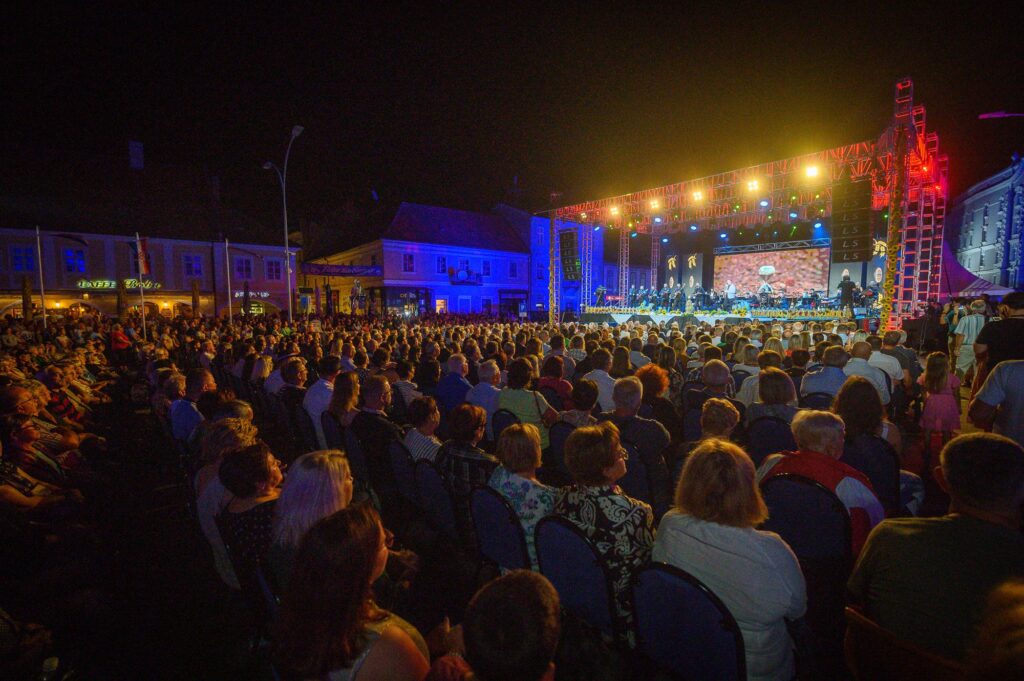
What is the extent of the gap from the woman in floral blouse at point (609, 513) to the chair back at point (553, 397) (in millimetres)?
3311

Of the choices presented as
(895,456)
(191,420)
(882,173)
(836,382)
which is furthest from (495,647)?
(882,173)

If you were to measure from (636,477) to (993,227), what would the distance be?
122 feet

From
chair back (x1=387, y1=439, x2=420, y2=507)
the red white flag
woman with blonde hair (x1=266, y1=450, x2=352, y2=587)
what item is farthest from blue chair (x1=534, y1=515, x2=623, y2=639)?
the red white flag

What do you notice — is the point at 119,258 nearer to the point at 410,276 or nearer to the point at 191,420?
the point at 410,276

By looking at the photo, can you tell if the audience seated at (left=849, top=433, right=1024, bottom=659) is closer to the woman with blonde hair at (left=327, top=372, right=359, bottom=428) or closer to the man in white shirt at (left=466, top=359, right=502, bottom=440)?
the man in white shirt at (left=466, top=359, right=502, bottom=440)

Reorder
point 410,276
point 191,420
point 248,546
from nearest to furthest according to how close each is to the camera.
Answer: point 248,546 → point 191,420 → point 410,276

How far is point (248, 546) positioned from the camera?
241 cm

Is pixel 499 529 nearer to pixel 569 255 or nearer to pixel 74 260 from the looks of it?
pixel 569 255

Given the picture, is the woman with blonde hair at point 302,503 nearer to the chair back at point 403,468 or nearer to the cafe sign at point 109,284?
the chair back at point 403,468

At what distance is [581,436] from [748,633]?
1.12 m

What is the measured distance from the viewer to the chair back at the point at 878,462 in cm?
339

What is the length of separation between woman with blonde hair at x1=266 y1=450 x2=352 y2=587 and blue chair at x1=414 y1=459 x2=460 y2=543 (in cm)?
113

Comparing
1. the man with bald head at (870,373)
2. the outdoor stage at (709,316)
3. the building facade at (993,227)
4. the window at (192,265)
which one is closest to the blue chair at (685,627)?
the man with bald head at (870,373)

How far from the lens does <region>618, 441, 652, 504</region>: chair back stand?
11.9 ft
